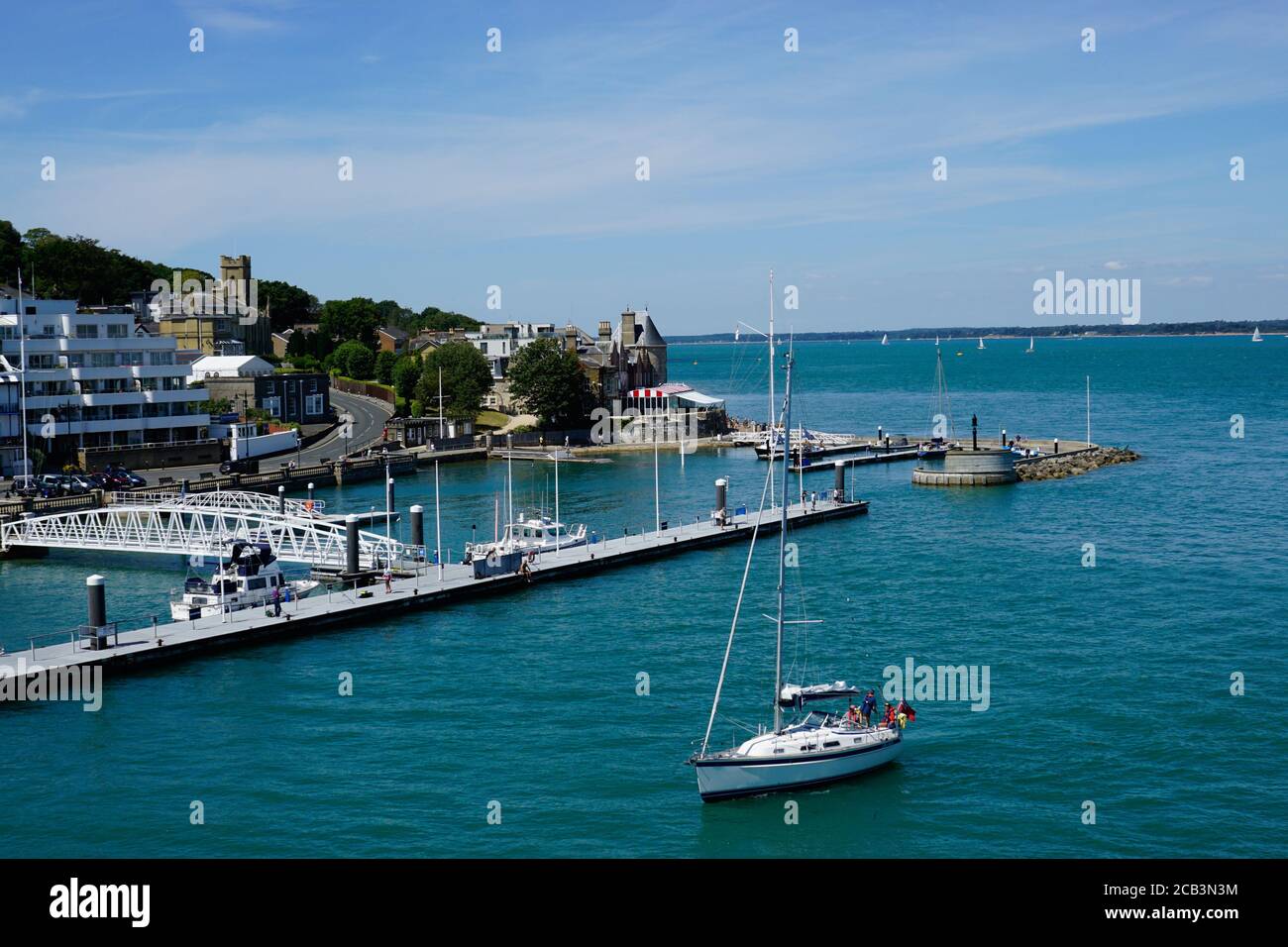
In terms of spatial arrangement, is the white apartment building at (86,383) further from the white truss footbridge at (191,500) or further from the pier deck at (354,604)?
the pier deck at (354,604)

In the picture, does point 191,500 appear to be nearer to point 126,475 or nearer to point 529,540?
point 126,475

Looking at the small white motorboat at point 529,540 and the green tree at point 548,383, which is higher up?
the green tree at point 548,383

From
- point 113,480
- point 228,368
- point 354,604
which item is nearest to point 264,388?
point 228,368

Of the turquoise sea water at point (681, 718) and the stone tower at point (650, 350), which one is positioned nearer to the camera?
the turquoise sea water at point (681, 718)

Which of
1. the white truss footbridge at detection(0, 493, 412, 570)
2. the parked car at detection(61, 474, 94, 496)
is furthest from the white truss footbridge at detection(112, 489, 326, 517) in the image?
the white truss footbridge at detection(0, 493, 412, 570)

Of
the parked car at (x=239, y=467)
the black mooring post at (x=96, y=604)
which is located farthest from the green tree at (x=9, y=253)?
the black mooring post at (x=96, y=604)

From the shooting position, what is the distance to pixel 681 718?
36750mm

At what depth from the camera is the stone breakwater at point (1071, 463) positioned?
9423 centimetres

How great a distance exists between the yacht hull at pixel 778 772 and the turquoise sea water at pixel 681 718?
366mm

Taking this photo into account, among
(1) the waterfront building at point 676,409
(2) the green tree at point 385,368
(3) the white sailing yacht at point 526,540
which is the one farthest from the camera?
(2) the green tree at point 385,368

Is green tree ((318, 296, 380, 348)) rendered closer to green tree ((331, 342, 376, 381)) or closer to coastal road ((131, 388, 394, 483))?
green tree ((331, 342, 376, 381))

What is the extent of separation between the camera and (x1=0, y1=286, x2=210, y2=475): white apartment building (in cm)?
8744

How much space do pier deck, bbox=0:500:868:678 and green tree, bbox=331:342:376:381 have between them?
83409mm

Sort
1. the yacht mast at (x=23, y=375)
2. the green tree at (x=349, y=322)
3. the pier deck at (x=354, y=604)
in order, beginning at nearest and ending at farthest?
the pier deck at (x=354, y=604)
the yacht mast at (x=23, y=375)
the green tree at (x=349, y=322)
